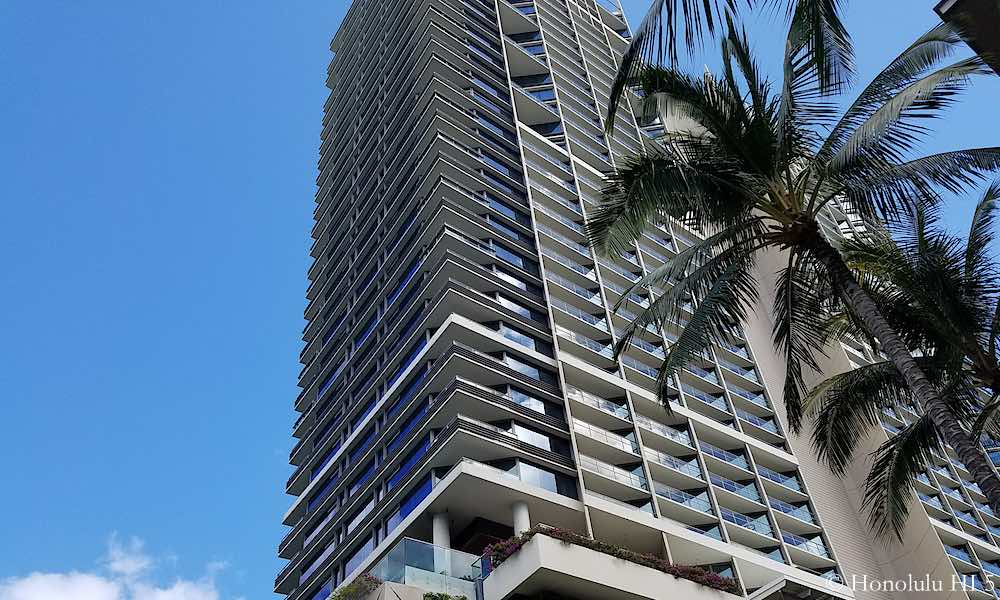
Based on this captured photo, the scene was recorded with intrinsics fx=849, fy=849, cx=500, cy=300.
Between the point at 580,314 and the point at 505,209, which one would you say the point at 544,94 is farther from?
the point at 580,314

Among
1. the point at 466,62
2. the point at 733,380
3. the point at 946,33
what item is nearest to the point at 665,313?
the point at 946,33

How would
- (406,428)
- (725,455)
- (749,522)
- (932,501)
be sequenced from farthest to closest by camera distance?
(932,501) < (725,455) < (749,522) < (406,428)

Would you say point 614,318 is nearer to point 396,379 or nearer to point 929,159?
point 396,379

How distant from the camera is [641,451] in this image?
3881cm

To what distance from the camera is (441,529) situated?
33500mm

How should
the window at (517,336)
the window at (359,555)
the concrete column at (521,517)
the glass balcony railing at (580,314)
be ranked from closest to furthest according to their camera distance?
the concrete column at (521,517)
the window at (359,555)
the window at (517,336)
the glass balcony railing at (580,314)

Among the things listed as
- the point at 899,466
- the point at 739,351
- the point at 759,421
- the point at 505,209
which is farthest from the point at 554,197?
the point at 899,466

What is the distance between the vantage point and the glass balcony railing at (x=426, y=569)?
25781 mm

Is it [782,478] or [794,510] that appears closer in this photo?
[794,510]

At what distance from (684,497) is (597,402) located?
19.2 feet

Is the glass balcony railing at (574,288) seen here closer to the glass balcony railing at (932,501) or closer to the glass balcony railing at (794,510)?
the glass balcony railing at (794,510)

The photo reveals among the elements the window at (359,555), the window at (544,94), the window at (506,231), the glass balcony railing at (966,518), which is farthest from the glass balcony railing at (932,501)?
the window at (544,94)

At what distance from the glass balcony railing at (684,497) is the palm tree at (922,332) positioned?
18.5 metres

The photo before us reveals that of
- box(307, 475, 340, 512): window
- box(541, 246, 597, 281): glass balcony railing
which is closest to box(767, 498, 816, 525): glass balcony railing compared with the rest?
box(541, 246, 597, 281): glass balcony railing
